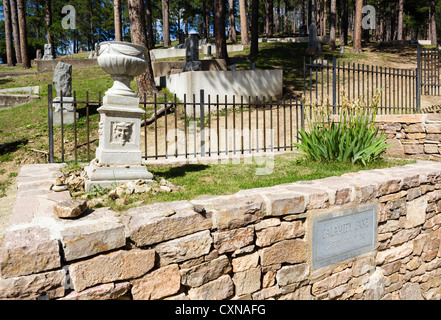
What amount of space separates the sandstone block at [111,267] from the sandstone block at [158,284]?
0.07 m

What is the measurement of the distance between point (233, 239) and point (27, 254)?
58.3 inches

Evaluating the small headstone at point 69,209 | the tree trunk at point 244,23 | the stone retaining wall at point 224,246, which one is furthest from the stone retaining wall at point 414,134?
the tree trunk at point 244,23

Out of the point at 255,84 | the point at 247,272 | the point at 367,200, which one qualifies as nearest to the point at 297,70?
the point at 255,84

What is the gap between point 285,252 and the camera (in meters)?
2.90

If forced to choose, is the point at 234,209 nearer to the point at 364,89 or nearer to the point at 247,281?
the point at 247,281

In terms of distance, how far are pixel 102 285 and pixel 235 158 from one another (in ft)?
13.9

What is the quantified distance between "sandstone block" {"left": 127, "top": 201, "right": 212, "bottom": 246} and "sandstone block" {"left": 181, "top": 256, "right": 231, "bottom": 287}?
11.5 inches

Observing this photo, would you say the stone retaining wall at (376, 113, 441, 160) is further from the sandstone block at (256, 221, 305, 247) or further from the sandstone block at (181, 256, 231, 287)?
the sandstone block at (181, 256, 231, 287)

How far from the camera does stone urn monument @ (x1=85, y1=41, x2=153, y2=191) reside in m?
3.57

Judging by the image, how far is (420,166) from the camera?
440 cm

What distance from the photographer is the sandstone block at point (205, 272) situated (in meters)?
2.43

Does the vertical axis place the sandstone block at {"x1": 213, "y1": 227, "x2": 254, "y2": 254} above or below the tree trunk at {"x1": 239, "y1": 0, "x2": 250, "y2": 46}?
below

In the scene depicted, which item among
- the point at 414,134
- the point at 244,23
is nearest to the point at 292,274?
the point at 414,134

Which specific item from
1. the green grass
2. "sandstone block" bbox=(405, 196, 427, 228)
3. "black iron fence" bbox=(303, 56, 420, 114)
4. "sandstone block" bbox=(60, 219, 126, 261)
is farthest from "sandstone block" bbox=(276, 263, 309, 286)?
"black iron fence" bbox=(303, 56, 420, 114)
